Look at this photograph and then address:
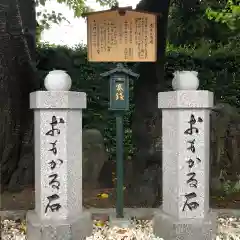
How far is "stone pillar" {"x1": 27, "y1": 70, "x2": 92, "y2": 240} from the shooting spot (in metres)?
4.33

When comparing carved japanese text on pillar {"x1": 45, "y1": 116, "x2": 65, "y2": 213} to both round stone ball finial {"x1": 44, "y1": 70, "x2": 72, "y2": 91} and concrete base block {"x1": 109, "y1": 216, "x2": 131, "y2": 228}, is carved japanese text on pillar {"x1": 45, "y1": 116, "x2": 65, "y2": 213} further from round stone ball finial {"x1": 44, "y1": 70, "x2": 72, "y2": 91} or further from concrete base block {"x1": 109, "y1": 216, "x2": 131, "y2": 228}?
concrete base block {"x1": 109, "y1": 216, "x2": 131, "y2": 228}

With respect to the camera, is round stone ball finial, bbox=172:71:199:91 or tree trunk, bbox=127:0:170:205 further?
tree trunk, bbox=127:0:170:205

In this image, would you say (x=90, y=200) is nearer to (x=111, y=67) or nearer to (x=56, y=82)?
(x=56, y=82)

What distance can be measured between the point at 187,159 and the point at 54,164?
1.48m

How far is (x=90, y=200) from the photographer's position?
639 cm

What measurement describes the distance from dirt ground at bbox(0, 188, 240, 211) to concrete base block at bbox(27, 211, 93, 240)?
1.50 m

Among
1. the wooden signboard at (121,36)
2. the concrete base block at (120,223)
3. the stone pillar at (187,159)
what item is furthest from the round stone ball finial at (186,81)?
the concrete base block at (120,223)

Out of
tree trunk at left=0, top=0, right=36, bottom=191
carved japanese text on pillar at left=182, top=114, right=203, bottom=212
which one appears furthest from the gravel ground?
tree trunk at left=0, top=0, right=36, bottom=191

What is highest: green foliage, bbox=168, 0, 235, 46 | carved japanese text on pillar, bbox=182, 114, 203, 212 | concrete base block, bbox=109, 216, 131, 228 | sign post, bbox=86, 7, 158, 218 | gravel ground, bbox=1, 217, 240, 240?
green foliage, bbox=168, 0, 235, 46

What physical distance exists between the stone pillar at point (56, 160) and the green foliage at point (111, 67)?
158 inches

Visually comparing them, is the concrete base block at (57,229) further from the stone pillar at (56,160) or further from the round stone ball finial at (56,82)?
the round stone ball finial at (56,82)

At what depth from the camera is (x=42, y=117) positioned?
14.3 ft

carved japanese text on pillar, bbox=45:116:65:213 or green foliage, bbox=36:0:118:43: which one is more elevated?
green foliage, bbox=36:0:118:43

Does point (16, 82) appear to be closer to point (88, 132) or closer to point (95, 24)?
point (88, 132)
